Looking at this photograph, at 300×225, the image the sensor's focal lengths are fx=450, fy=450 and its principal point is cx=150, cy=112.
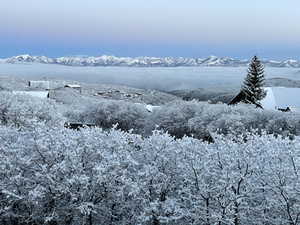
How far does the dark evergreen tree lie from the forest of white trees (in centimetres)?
5009

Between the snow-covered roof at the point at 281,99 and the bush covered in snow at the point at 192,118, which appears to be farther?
the snow-covered roof at the point at 281,99

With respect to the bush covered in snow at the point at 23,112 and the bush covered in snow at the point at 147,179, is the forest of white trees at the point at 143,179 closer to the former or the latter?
the bush covered in snow at the point at 147,179

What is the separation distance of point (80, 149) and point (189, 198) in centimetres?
456

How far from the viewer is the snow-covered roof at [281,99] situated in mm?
60062

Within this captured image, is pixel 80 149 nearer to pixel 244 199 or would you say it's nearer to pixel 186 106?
pixel 244 199

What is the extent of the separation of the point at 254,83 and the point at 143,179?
186ft

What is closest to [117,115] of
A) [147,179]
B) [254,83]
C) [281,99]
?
[254,83]

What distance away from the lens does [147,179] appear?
57.9 feet

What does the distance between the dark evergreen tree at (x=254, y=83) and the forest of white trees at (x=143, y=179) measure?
50.1 m

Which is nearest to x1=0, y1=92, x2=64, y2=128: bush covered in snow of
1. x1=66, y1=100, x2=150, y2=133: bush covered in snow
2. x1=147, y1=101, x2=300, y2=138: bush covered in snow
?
x1=147, y1=101, x2=300, y2=138: bush covered in snow

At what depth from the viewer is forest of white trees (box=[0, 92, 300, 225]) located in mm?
16969

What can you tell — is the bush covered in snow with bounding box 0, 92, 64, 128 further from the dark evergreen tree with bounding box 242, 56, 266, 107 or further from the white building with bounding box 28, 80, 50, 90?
the white building with bounding box 28, 80, 50, 90

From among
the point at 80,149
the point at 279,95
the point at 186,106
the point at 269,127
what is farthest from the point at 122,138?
the point at 279,95

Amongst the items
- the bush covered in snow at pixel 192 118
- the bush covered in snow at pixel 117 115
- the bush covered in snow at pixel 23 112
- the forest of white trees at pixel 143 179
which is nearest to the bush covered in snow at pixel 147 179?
the forest of white trees at pixel 143 179
